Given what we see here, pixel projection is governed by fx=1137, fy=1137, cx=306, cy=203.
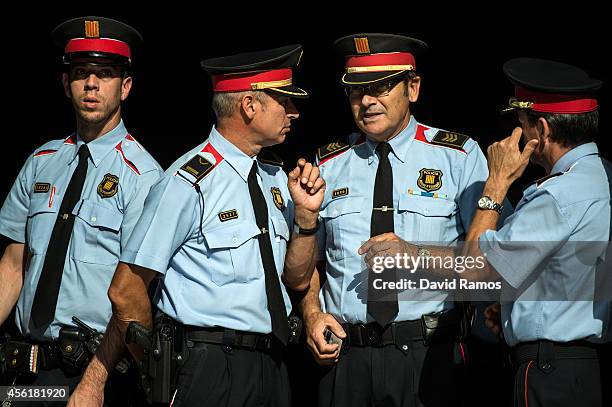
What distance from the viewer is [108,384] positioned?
4840 mm

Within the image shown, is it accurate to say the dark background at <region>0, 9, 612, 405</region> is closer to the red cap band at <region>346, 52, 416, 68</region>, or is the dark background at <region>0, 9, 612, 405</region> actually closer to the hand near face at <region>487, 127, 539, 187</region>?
the red cap band at <region>346, 52, 416, 68</region>

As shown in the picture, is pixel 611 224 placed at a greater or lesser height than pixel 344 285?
A: greater

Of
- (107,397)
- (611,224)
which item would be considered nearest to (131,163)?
(107,397)

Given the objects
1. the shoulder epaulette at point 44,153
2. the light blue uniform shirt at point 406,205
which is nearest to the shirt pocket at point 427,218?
the light blue uniform shirt at point 406,205

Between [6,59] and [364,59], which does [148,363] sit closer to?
[364,59]

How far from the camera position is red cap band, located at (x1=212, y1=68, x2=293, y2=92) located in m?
4.67

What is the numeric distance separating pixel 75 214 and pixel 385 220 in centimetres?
134

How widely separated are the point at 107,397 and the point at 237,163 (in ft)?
3.78

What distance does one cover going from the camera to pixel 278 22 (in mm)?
6332

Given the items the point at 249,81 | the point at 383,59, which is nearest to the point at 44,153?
the point at 249,81

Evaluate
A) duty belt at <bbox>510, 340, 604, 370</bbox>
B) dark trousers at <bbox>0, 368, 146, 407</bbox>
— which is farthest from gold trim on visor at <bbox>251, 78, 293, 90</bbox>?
duty belt at <bbox>510, 340, 604, 370</bbox>

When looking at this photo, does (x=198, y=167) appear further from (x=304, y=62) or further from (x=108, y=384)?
(x=304, y=62)

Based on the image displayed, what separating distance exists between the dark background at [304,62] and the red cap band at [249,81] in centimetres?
157

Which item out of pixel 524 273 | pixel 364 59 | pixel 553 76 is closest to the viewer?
pixel 524 273
